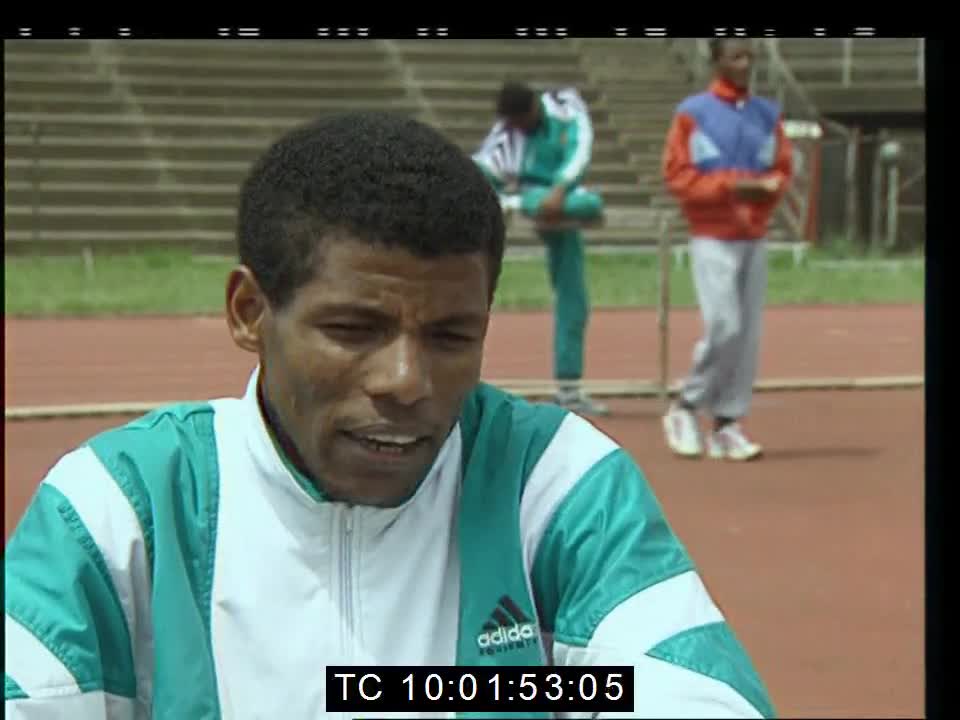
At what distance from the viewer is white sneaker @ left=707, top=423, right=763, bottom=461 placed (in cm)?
445

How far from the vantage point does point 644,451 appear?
15.0 ft

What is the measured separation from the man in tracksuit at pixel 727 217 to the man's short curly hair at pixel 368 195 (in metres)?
2.95

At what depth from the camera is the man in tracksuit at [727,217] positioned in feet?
13.7

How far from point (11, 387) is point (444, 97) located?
966 cm

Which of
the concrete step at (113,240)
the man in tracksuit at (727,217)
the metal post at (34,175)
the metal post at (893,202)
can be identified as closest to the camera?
the man in tracksuit at (727,217)

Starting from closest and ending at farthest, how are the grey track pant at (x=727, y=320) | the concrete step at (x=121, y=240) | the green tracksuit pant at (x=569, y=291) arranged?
the grey track pant at (x=727, y=320) → the green tracksuit pant at (x=569, y=291) → the concrete step at (x=121, y=240)

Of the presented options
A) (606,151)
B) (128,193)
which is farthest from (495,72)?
(128,193)

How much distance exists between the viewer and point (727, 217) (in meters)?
4.27

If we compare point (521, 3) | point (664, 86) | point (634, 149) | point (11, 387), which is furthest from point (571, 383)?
point (664, 86)

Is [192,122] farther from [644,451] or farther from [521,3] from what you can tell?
[521,3]

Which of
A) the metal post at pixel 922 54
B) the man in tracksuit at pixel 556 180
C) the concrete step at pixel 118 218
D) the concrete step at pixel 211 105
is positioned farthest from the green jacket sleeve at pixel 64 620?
the concrete step at pixel 211 105

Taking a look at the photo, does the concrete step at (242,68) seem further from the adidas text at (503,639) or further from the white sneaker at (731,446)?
the adidas text at (503,639)

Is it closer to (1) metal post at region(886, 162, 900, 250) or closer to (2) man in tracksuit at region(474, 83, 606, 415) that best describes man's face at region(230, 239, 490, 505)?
(2) man in tracksuit at region(474, 83, 606, 415)

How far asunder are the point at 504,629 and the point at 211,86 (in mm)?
13813
